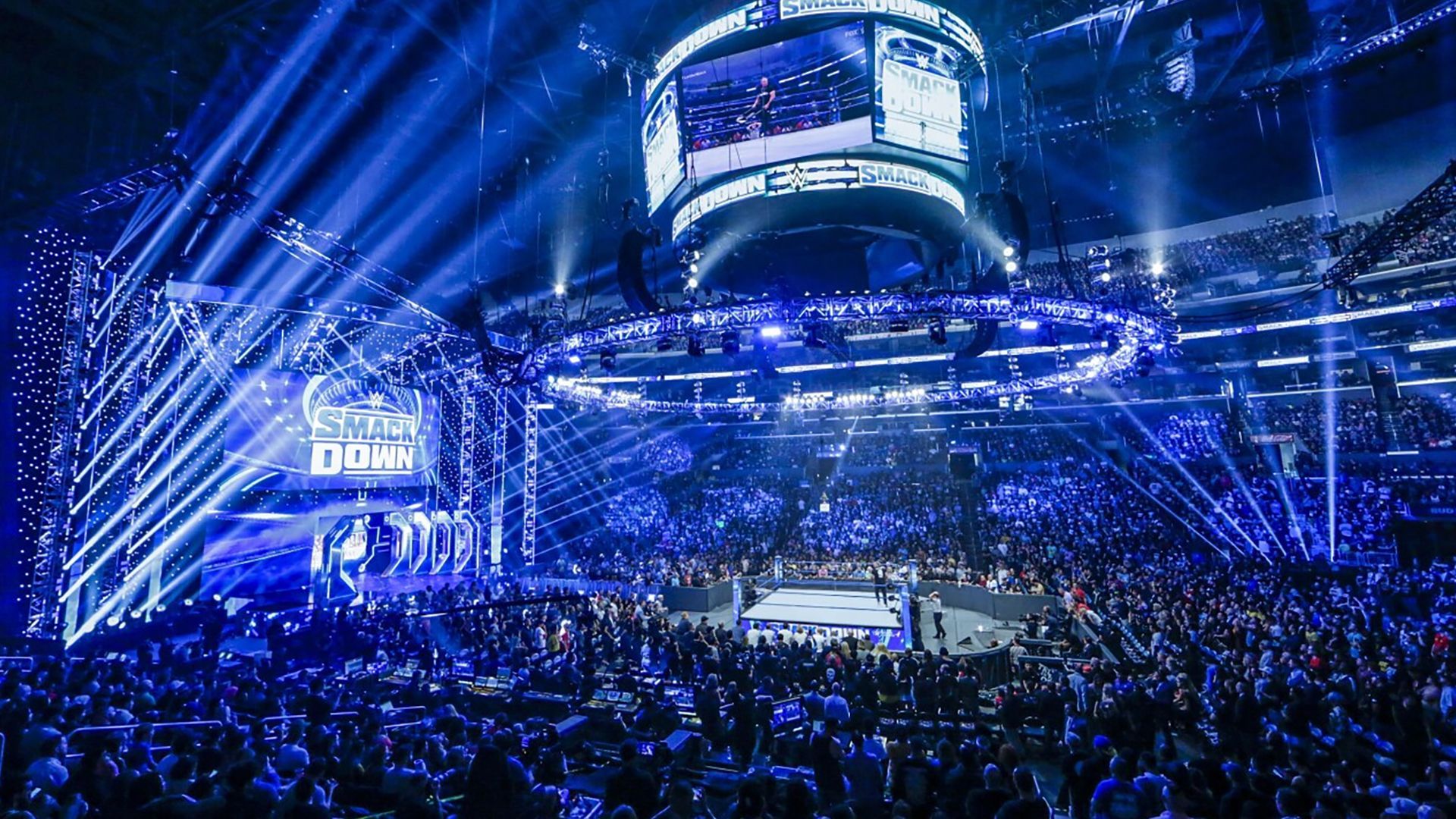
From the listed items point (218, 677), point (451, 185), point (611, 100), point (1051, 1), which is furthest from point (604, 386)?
point (1051, 1)

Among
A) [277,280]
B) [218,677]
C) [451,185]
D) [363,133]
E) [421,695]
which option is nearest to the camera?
[421,695]

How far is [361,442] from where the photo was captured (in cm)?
1870

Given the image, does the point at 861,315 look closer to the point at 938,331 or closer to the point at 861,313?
the point at 861,313

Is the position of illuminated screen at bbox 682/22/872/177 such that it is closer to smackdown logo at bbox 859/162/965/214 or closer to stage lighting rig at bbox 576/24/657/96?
smackdown logo at bbox 859/162/965/214

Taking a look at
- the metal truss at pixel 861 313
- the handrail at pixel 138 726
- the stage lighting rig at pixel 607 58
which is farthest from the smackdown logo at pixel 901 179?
the handrail at pixel 138 726

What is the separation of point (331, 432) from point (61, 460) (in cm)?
720

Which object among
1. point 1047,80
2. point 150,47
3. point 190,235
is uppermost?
point 1047,80

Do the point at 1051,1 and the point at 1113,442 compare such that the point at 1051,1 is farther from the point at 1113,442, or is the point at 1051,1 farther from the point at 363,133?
the point at 1113,442

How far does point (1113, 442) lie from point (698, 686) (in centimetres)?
2929

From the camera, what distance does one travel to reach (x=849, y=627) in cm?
1577

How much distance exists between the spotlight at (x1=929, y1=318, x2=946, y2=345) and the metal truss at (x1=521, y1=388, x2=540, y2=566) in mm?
15963

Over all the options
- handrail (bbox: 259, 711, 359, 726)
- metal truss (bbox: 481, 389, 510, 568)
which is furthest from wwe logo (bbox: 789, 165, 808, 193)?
metal truss (bbox: 481, 389, 510, 568)

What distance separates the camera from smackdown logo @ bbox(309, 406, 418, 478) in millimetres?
17625

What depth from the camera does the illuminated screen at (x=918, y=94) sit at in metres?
9.53
